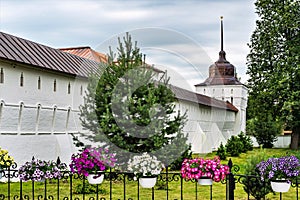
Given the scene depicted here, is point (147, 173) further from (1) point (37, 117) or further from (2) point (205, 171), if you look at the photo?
(1) point (37, 117)

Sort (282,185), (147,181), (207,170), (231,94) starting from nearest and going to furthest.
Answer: (282,185) → (207,170) → (147,181) → (231,94)

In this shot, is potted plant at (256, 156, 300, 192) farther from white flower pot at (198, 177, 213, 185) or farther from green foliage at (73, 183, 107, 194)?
green foliage at (73, 183, 107, 194)

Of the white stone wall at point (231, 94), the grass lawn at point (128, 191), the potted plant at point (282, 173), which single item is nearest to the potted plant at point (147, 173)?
the potted plant at point (282, 173)

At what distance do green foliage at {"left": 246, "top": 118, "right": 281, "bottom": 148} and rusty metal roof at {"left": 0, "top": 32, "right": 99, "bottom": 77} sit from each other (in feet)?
69.2

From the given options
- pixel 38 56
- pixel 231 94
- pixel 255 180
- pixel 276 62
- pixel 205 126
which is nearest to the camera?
pixel 255 180

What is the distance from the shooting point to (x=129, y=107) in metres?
13.2

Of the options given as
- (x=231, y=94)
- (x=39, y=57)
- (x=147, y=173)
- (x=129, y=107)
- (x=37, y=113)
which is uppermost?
(x=231, y=94)

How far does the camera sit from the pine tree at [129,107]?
13.2 meters

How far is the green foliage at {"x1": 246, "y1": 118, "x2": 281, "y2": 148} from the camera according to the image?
120 ft

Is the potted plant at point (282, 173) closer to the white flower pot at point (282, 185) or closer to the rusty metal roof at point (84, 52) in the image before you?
the white flower pot at point (282, 185)

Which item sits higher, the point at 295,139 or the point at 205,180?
the point at 295,139

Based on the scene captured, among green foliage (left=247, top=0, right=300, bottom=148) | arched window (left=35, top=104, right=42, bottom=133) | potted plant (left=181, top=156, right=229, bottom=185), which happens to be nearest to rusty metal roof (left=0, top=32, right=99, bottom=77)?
arched window (left=35, top=104, right=42, bottom=133)

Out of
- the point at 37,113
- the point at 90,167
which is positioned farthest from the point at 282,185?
the point at 37,113

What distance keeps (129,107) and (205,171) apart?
572 cm
